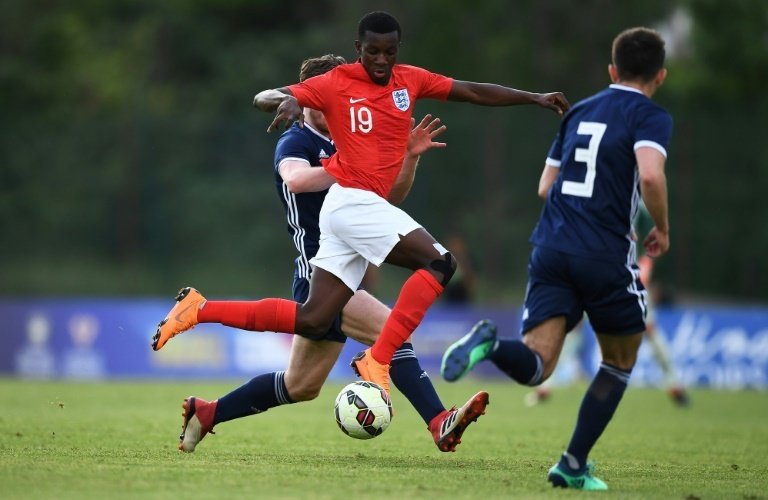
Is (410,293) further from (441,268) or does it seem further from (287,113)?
(287,113)

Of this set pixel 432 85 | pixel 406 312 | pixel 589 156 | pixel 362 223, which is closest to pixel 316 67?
pixel 432 85

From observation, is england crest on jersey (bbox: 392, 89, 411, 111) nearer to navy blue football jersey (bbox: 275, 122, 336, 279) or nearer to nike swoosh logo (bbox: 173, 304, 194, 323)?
navy blue football jersey (bbox: 275, 122, 336, 279)

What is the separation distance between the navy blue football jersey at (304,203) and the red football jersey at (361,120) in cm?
51

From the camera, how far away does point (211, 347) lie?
1933 centimetres

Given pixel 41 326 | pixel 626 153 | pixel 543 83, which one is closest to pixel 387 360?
pixel 626 153

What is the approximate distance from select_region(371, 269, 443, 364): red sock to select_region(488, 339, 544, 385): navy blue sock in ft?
2.19

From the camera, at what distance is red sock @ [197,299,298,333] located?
696 cm

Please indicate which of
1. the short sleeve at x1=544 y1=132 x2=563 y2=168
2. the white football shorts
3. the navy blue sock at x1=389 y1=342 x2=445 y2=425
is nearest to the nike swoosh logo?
the white football shorts

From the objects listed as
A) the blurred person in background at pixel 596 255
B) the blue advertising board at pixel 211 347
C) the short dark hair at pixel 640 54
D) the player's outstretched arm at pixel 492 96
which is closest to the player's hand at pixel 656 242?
the blurred person in background at pixel 596 255

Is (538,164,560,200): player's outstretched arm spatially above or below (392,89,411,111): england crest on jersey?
below

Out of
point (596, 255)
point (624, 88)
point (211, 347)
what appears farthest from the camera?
point (211, 347)

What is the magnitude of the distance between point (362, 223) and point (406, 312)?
558 mm

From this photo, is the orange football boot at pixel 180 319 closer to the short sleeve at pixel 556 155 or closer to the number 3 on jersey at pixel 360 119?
the number 3 on jersey at pixel 360 119

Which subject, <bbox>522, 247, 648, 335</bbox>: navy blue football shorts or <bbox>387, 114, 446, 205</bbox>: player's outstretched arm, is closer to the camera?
<bbox>522, 247, 648, 335</bbox>: navy blue football shorts
